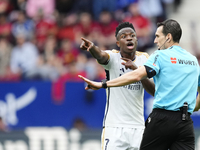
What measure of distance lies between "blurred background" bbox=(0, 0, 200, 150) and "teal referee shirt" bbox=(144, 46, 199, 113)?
4.18 metres

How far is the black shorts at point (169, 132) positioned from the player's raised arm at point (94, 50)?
1.14 m

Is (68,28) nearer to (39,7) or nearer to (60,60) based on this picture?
(39,7)

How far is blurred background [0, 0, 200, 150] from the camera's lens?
8.92 metres

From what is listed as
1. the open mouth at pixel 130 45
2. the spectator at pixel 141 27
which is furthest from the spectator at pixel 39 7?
the open mouth at pixel 130 45

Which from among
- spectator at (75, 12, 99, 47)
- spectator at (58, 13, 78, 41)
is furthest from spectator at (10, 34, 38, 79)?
spectator at (75, 12, 99, 47)

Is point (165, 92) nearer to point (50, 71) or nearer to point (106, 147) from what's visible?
point (106, 147)

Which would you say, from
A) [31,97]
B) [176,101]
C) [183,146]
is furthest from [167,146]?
[31,97]

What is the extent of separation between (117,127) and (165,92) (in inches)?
44.5

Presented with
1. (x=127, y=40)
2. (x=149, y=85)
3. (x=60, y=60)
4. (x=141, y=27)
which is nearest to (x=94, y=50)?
(x=127, y=40)

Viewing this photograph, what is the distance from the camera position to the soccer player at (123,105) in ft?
17.9

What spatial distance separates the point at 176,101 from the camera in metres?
4.62

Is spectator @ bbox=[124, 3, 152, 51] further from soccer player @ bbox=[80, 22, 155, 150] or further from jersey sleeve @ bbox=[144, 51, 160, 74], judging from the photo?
jersey sleeve @ bbox=[144, 51, 160, 74]

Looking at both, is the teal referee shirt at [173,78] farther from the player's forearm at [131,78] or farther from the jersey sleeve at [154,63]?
the player's forearm at [131,78]

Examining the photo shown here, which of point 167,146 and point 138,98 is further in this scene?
point 138,98
